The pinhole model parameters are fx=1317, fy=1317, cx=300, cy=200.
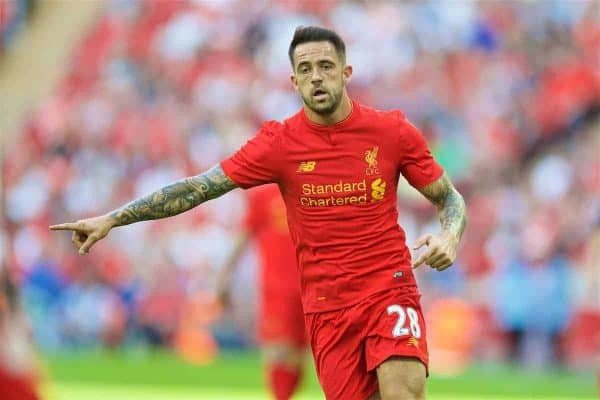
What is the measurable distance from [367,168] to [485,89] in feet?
45.2

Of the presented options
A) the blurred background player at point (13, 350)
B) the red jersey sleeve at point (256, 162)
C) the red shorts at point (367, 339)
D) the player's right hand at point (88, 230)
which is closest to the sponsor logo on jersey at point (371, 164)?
the red jersey sleeve at point (256, 162)

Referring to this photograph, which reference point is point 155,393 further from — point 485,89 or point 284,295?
point 485,89

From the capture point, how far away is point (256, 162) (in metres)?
7.84

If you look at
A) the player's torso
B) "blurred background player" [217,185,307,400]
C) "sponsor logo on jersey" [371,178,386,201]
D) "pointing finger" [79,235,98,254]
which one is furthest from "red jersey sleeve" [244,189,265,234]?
"pointing finger" [79,235,98,254]

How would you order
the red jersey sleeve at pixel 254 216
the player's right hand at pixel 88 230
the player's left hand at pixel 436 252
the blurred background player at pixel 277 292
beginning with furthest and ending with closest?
the red jersey sleeve at pixel 254 216 < the blurred background player at pixel 277 292 < the player's right hand at pixel 88 230 < the player's left hand at pixel 436 252

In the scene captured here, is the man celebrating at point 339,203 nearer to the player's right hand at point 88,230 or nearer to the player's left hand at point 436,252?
the player's right hand at point 88,230

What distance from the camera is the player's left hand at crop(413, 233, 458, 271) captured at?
7133 millimetres

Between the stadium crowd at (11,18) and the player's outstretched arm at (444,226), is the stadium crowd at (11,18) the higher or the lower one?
the higher one

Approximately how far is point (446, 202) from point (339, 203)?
0.67 m

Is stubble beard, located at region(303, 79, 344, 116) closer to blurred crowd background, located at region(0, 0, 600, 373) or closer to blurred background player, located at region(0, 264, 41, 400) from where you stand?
blurred background player, located at region(0, 264, 41, 400)

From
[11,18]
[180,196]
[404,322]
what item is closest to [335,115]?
[180,196]

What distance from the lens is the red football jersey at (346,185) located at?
770cm

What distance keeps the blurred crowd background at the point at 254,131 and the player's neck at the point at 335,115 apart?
27.6 feet

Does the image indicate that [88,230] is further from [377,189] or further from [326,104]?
[377,189]
